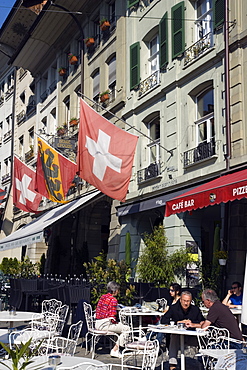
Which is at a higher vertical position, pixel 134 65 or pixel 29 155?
pixel 134 65

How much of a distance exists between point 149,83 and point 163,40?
1.63m

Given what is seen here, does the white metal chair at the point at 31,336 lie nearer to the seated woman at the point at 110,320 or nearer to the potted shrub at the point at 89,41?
the seated woman at the point at 110,320

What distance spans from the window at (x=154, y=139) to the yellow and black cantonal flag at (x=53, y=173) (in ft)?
8.88

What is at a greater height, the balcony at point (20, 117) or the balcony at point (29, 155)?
the balcony at point (20, 117)

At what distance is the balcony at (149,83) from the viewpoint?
58.1 ft

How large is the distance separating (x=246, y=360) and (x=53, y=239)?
22391mm

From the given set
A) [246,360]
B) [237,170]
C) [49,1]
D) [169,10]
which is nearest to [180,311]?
[246,360]

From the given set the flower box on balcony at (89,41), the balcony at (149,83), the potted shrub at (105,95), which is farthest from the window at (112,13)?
the balcony at (149,83)

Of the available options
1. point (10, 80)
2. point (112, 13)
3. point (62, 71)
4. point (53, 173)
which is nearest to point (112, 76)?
point (112, 13)

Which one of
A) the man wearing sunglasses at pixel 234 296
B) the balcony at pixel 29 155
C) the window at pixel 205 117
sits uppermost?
the balcony at pixel 29 155

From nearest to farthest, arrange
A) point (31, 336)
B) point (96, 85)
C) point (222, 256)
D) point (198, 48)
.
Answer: point (31, 336), point (222, 256), point (198, 48), point (96, 85)

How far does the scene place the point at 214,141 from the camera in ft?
47.2

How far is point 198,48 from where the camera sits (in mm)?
15383

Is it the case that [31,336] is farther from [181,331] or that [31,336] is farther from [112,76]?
[112,76]
